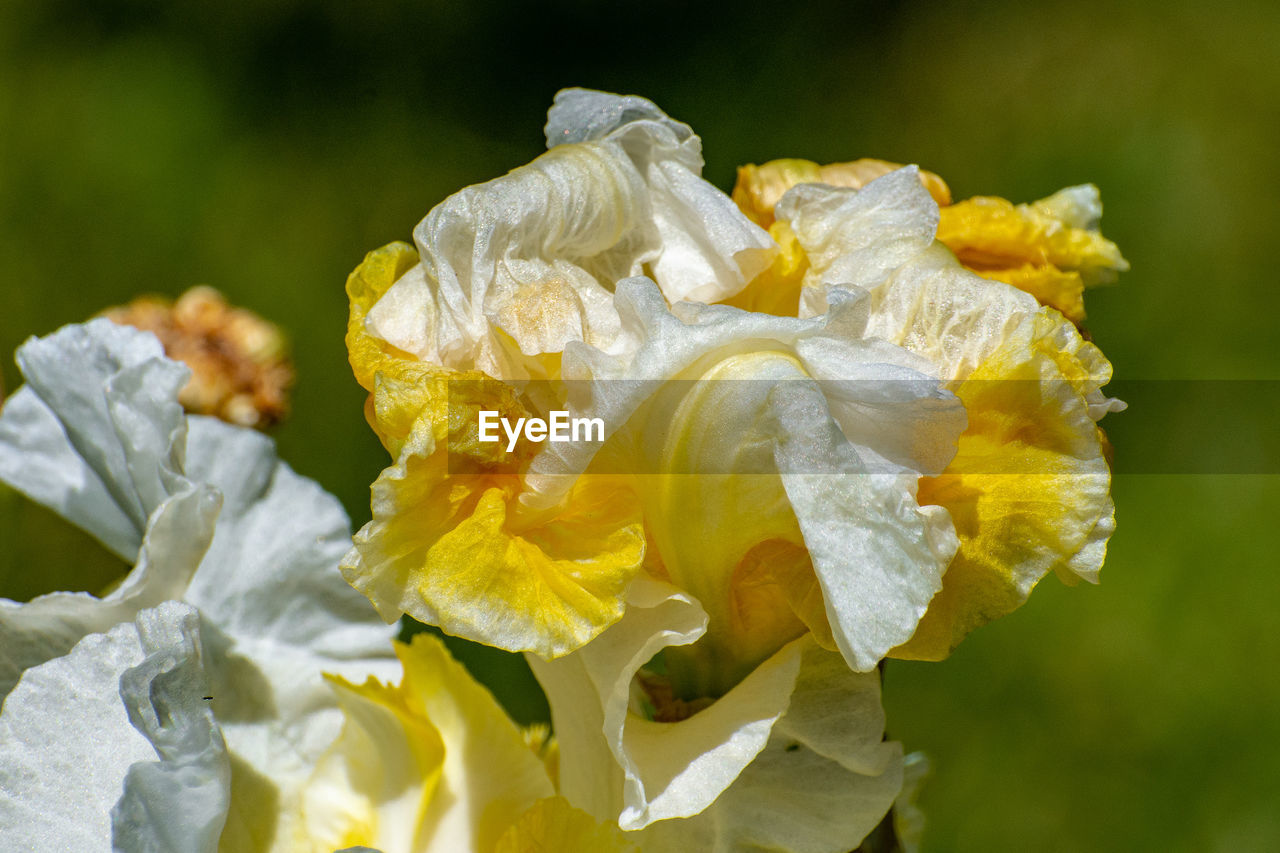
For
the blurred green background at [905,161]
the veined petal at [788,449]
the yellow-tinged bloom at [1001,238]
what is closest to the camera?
the veined petal at [788,449]

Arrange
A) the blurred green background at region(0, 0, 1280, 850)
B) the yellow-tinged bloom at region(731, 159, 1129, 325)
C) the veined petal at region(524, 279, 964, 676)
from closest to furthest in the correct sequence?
the veined petal at region(524, 279, 964, 676)
the yellow-tinged bloom at region(731, 159, 1129, 325)
the blurred green background at region(0, 0, 1280, 850)

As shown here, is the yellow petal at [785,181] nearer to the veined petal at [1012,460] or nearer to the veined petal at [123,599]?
the veined petal at [1012,460]

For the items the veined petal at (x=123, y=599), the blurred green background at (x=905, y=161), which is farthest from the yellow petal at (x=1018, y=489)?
the blurred green background at (x=905, y=161)

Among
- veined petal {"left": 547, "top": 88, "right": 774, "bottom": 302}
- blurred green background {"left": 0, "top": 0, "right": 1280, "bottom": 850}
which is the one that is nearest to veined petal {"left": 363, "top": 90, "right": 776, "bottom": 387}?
veined petal {"left": 547, "top": 88, "right": 774, "bottom": 302}

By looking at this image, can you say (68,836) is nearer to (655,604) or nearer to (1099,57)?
(655,604)

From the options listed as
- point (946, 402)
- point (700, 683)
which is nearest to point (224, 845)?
point (700, 683)
